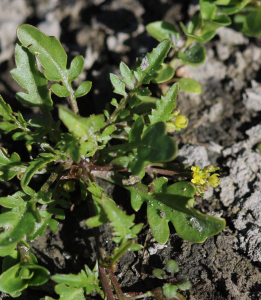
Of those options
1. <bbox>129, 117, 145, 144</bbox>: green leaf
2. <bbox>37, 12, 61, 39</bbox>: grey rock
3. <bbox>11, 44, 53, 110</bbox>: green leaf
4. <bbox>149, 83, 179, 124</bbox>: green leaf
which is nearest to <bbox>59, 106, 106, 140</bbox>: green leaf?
<bbox>129, 117, 145, 144</bbox>: green leaf

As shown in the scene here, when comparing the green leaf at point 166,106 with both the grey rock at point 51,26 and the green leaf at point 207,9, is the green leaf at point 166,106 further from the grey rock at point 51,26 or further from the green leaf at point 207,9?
the grey rock at point 51,26

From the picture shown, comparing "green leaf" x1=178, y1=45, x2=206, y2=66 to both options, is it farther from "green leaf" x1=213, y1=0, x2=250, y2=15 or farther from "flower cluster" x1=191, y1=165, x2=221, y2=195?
"flower cluster" x1=191, y1=165, x2=221, y2=195

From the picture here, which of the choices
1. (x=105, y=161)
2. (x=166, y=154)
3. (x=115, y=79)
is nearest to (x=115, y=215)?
(x=166, y=154)

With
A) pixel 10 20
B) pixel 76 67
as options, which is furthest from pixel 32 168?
pixel 10 20

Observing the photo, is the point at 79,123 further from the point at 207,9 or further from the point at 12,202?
the point at 207,9

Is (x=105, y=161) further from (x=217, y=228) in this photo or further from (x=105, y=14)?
(x=105, y=14)
